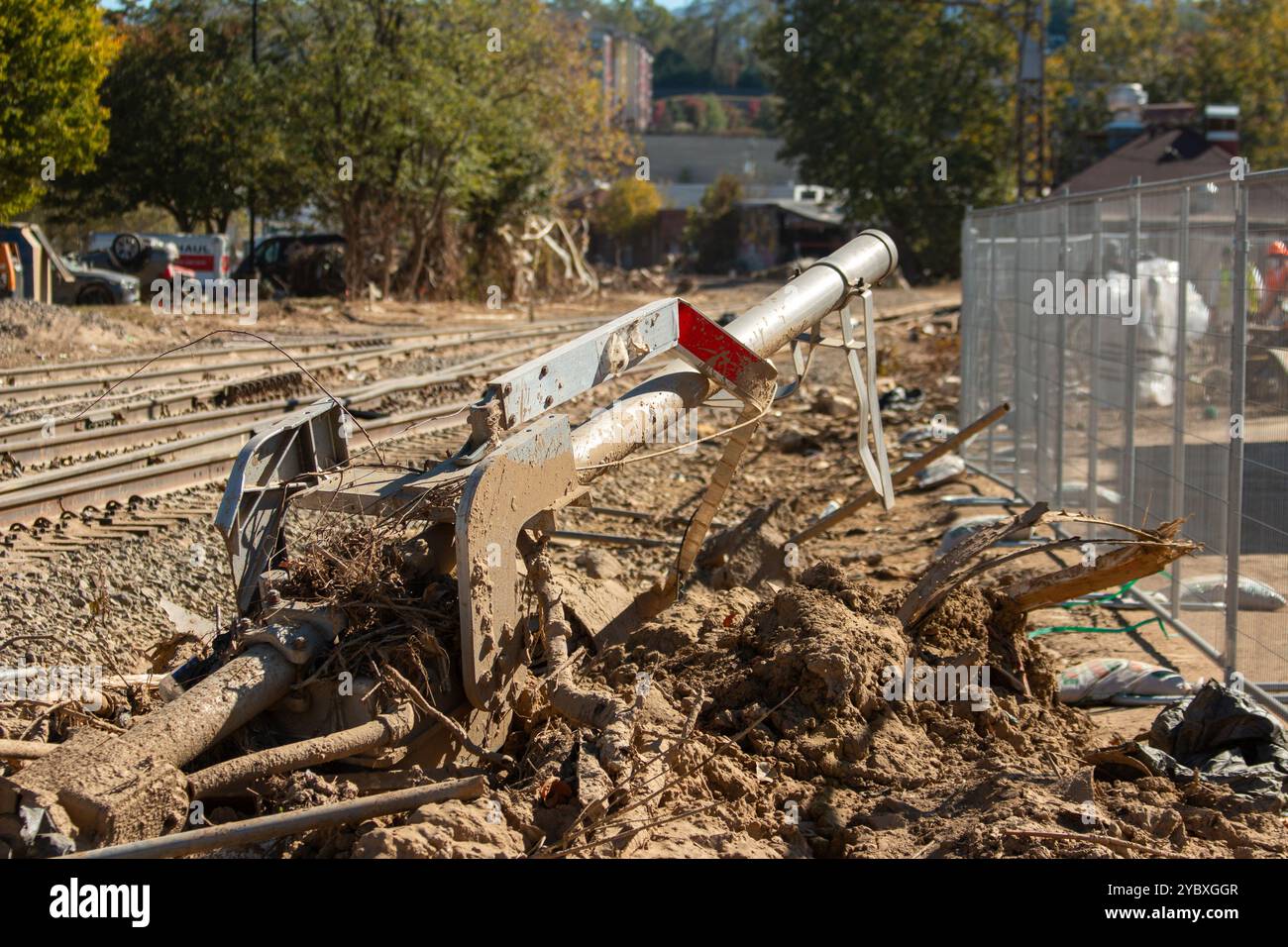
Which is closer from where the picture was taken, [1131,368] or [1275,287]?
[1275,287]

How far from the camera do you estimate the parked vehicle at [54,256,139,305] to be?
29203 millimetres

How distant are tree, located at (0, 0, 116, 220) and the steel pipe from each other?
67.2 feet

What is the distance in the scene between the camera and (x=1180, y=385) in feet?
24.3

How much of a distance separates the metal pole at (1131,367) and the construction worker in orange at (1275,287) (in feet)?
7.03

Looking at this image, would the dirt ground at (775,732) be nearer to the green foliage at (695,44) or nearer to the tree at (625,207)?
the tree at (625,207)

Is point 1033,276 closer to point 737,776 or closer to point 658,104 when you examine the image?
point 737,776

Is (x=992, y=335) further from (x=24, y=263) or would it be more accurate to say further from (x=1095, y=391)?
(x=24, y=263)

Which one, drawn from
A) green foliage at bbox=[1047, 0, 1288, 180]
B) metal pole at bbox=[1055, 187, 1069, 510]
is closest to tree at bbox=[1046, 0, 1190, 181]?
green foliage at bbox=[1047, 0, 1288, 180]

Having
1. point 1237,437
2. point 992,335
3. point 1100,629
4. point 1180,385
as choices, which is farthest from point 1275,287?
point 992,335

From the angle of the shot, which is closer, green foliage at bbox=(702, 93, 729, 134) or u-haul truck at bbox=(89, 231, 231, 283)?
u-haul truck at bbox=(89, 231, 231, 283)

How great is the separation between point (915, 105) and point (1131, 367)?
43687 mm

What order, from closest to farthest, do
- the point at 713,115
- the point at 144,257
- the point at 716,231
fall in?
the point at 144,257 → the point at 716,231 → the point at 713,115

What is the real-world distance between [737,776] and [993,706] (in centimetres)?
159

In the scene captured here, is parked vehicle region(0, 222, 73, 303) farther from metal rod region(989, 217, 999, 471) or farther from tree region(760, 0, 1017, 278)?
tree region(760, 0, 1017, 278)
